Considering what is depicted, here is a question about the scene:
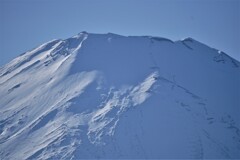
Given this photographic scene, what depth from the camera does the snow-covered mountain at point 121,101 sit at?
68.9 meters

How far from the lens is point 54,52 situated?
311 feet

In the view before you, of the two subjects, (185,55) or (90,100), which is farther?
(185,55)

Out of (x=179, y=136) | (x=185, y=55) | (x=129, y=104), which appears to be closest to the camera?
(x=179, y=136)

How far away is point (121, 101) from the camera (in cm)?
7656

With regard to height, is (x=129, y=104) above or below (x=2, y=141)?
above

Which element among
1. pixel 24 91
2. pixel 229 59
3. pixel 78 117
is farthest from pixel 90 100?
pixel 229 59

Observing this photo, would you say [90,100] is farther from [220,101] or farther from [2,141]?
[220,101]

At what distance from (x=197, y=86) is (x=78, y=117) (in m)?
22.2

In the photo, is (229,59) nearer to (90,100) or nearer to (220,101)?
(220,101)

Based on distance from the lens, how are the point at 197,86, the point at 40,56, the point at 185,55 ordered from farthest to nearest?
the point at 40,56 < the point at 185,55 < the point at 197,86

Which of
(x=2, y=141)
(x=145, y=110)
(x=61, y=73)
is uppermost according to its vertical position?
(x=61, y=73)

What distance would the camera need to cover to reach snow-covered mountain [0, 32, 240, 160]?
68.9 m

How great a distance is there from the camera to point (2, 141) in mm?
72875

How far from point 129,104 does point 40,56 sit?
30.2 m
